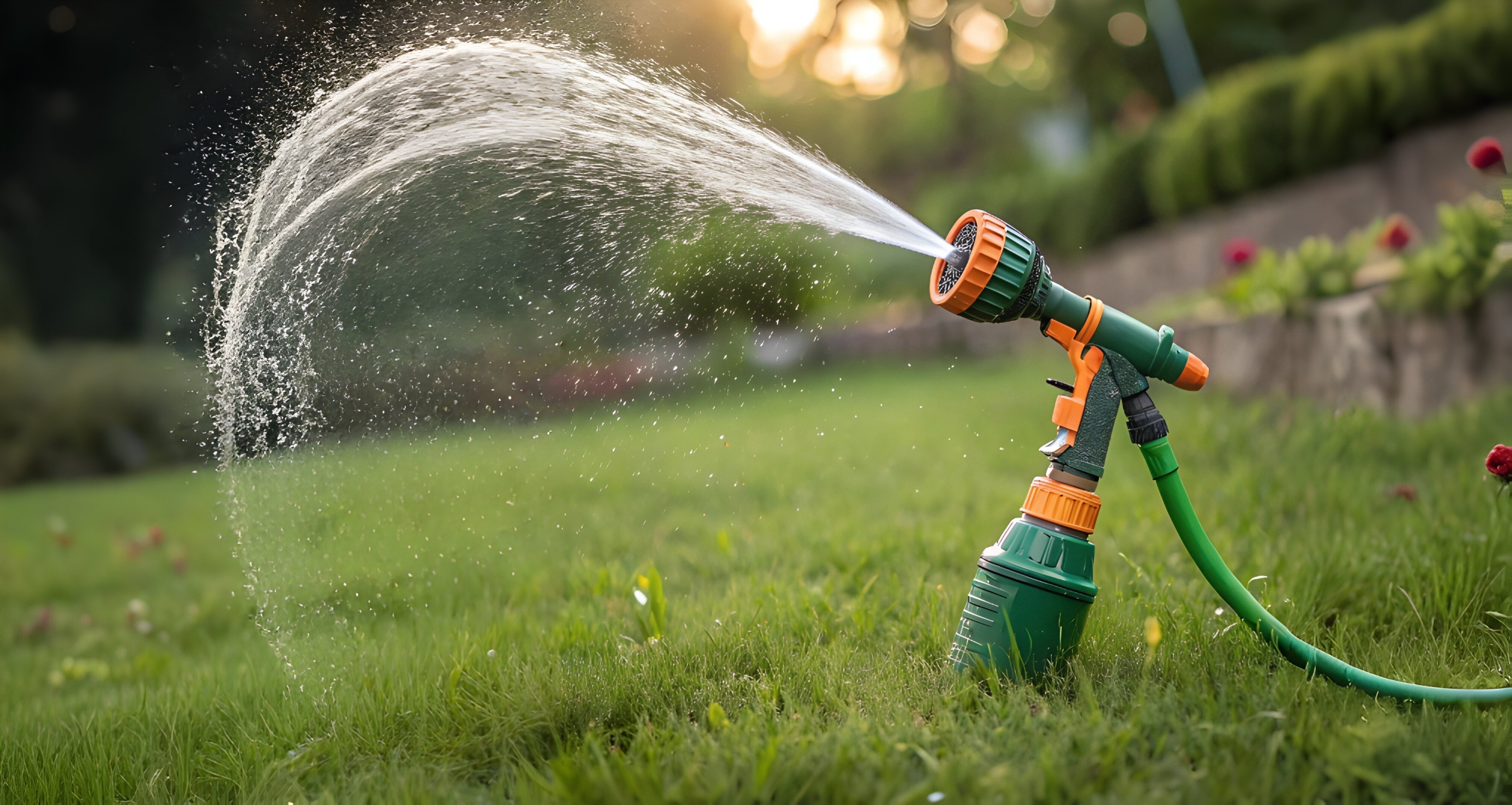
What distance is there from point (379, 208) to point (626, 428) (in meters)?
4.75

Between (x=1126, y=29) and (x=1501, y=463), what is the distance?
13139 millimetres

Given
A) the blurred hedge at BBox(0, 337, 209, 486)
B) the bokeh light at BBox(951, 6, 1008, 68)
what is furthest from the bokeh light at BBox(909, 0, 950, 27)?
the blurred hedge at BBox(0, 337, 209, 486)

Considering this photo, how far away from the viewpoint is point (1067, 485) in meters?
1.66

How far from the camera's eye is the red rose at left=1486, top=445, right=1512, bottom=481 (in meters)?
1.97

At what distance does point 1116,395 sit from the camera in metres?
1.67

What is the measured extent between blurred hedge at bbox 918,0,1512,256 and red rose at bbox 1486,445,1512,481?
4517 mm

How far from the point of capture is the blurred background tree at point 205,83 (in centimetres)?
236

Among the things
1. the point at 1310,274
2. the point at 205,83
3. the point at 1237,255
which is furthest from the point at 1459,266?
the point at 205,83

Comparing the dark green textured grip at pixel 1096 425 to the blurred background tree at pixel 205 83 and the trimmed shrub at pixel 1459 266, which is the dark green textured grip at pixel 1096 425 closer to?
the blurred background tree at pixel 205 83

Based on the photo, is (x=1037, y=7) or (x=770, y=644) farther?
(x=1037, y=7)

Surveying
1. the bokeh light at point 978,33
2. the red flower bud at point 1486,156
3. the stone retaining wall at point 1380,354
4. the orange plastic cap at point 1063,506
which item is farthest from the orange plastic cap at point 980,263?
the bokeh light at point 978,33

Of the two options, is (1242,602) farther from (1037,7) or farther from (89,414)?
(1037,7)

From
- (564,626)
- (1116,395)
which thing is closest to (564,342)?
(564,626)

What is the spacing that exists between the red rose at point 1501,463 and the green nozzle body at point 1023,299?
84 centimetres
